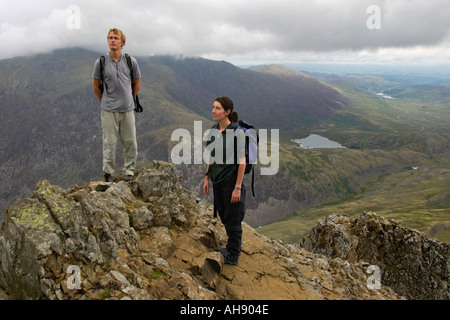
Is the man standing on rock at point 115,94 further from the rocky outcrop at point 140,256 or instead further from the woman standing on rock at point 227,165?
the woman standing on rock at point 227,165

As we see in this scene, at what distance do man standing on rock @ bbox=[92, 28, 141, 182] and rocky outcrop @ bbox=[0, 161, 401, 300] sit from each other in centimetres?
206

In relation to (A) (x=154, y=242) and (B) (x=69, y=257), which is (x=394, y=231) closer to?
(A) (x=154, y=242)

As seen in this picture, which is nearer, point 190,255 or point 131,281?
point 131,281

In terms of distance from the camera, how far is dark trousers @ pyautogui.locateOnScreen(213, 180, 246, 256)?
410 inches

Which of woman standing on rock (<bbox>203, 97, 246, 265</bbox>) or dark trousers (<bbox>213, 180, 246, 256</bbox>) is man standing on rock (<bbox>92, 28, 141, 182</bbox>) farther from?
dark trousers (<bbox>213, 180, 246, 256</bbox>)

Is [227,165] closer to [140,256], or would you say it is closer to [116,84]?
[140,256]

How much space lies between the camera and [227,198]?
10484mm

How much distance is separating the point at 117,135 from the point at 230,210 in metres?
7.05

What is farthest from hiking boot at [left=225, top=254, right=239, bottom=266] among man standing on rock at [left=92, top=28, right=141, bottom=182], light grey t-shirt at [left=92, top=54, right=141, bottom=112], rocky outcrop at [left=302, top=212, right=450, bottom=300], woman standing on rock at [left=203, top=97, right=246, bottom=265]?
rocky outcrop at [left=302, top=212, right=450, bottom=300]

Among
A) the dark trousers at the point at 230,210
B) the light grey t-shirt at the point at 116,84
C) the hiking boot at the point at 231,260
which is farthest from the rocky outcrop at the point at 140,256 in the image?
the light grey t-shirt at the point at 116,84

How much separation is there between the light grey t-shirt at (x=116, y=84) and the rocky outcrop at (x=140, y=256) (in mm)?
3939

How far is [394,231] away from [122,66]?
25827 mm

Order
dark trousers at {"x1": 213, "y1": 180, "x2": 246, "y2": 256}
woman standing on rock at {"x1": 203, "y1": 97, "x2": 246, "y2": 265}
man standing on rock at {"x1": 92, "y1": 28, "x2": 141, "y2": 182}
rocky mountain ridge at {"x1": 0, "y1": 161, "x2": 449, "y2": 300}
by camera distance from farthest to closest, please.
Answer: man standing on rock at {"x1": 92, "y1": 28, "x2": 141, "y2": 182} < dark trousers at {"x1": 213, "y1": 180, "x2": 246, "y2": 256} < woman standing on rock at {"x1": 203, "y1": 97, "x2": 246, "y2": 265} < rocky mountain ridge at {"x1": 0, "y1": 161, "x2": 449, "y2": 300}
